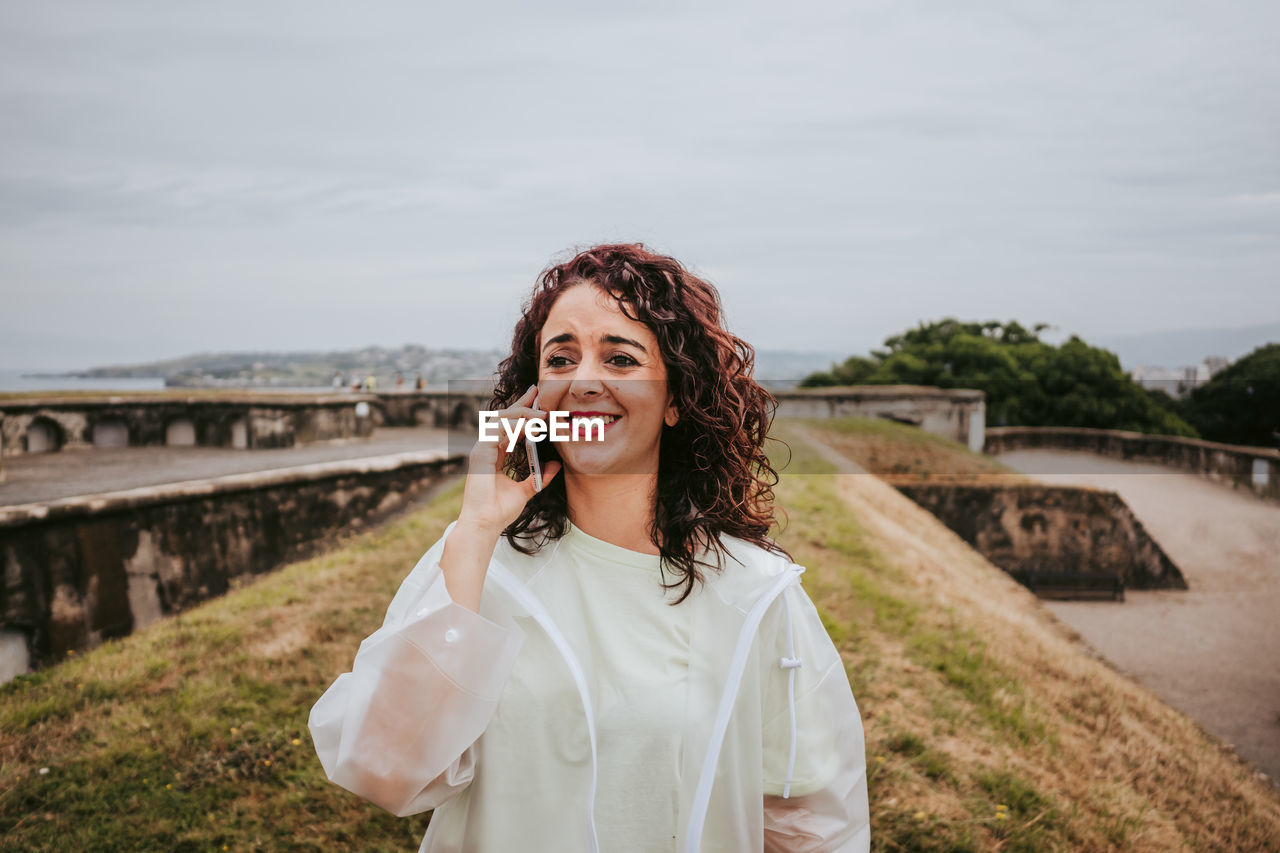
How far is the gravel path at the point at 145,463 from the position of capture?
8.40 metres

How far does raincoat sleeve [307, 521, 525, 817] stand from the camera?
1263 millimetres

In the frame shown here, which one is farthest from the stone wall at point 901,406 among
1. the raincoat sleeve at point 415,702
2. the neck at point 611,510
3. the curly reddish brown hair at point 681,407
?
the raincoat sleeve at point 415,702

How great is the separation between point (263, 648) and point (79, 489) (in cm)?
439

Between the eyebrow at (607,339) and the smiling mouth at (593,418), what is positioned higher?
the eyebrow at (607,339)

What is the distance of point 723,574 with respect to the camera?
1.58 m

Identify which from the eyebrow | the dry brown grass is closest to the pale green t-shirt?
the eyebrow

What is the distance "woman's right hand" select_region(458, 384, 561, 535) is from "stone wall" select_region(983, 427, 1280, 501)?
22830mm

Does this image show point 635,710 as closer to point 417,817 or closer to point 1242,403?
point 417,817

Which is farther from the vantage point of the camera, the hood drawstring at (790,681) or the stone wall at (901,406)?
the stone wall at (901,406)

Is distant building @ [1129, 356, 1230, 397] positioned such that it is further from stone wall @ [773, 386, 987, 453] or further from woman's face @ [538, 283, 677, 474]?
woman's face @ [538, 283, 677, 474]

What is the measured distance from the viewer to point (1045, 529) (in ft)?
46.3

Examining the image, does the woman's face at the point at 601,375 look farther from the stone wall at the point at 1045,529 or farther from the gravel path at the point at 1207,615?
the stone wall at the point at 1045,529

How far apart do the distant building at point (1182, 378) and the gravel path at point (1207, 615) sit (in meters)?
16.7

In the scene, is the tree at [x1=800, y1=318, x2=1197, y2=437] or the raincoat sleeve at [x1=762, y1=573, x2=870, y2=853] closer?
the raincoat sleeve at [x1=762, y1=573, x2=870, y2=853]
